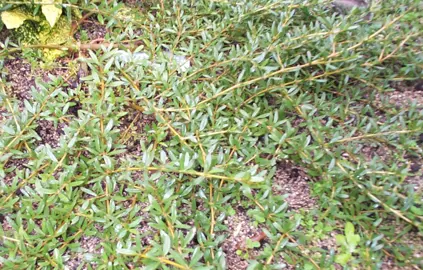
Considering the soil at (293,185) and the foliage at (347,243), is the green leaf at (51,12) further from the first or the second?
the foliage at (347,243)

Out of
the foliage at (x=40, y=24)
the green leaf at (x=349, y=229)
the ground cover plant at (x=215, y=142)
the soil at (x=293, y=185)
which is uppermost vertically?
the foliage at (x=40, y=24)

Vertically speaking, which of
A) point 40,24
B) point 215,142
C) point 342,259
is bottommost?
point 342,259

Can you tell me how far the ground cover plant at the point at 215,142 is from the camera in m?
1.30

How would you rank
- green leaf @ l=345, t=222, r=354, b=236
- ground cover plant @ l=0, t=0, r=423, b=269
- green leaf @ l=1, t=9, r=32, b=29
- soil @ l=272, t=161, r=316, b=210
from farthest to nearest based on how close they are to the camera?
green leaf @ l=1, t=9, r=32, b=29, soil @ l=272, t=161, r=316, b=210, green leaf @ l=345, t=222, r=354, b=236, ground cover plant @ l=0, t=0, r=423, b=269

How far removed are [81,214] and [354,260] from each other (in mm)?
967

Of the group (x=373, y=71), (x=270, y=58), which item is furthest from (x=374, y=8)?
(x=270, y=58)

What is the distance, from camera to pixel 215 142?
1449 millimetres

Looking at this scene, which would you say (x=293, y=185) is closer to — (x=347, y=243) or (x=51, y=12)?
(x=347, y=243)

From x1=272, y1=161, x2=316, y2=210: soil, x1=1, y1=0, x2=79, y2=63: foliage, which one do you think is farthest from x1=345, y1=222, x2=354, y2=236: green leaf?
x1=1, y1=0, x2=79, y2=63: foliage

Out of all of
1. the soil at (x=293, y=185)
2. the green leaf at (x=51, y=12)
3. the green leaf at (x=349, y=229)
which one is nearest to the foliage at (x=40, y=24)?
the green leaf at (x=51, y=12)

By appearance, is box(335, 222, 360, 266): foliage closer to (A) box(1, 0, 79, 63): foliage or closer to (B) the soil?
(B) the soil

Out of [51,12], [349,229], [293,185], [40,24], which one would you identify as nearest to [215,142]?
[293,185]

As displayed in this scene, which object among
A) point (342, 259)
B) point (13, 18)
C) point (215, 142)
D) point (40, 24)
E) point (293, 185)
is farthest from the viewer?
point (40, 24)

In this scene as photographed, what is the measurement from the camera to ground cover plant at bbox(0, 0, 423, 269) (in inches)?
51.1
